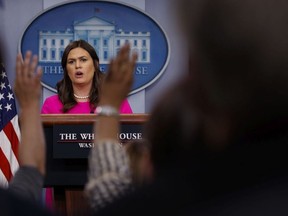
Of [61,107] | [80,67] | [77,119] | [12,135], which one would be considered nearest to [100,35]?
[80,67]

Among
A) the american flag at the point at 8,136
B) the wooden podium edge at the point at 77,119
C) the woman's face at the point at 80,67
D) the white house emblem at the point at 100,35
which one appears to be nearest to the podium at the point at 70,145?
the wooden podium edge at the point at 77,119

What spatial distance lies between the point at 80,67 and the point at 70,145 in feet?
3.01

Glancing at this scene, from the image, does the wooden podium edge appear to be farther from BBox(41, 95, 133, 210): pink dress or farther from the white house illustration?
the white house illustration

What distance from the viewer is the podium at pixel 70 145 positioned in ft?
10.3

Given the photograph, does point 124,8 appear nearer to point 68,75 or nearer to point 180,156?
point 68,75

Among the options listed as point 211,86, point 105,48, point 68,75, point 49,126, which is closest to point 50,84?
point 105,48

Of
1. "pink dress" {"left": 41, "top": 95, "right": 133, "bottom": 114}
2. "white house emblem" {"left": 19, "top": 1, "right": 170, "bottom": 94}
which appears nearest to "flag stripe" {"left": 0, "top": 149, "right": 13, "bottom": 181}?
"pink dress" {"left": 41, "top": 95, "right": 133, "bottom": 114}

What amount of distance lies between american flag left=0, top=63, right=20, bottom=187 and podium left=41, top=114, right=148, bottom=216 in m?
0.24

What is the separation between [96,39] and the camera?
228 inches

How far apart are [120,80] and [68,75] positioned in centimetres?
307

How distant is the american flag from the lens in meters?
3.45

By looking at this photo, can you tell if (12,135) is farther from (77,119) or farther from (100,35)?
(100,35)

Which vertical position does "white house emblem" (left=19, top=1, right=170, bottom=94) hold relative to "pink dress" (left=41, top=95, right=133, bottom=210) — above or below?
above

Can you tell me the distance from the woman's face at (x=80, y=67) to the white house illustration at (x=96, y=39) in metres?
1.59
